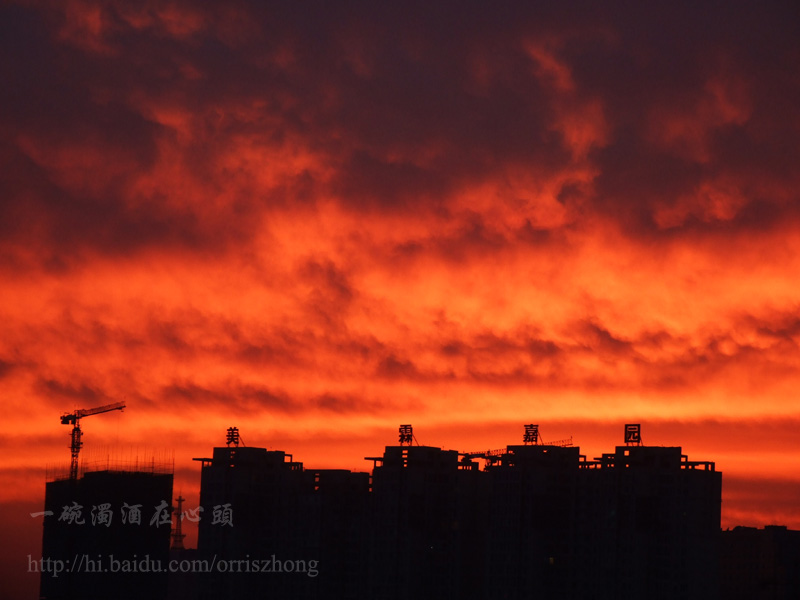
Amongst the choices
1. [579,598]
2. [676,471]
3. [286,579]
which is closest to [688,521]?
[676,471]

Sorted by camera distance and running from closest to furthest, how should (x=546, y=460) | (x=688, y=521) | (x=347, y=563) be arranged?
(x=688, y=521) → (x=546, y=460) → (x=347, y=563)

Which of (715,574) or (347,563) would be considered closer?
(715,574)

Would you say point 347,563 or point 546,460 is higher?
point 546,460

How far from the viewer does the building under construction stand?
169000mm

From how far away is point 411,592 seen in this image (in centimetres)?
18238

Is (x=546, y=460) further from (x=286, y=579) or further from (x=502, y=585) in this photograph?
(x=286, y=579)

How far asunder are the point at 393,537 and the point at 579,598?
2742 cm

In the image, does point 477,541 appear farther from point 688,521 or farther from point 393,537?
point 688,521

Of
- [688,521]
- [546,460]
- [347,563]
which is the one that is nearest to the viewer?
[688,521]

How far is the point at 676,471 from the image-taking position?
17012 cm

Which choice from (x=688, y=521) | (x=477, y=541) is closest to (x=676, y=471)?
(x=688, y=521)

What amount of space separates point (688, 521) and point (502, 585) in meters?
26.1

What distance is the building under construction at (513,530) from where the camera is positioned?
169 metres

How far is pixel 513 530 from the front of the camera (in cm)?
17688
